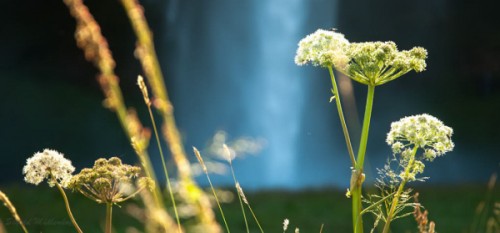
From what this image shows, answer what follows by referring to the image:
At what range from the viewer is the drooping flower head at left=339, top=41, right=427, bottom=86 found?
57.9 inches

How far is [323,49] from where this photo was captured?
4.97 feet

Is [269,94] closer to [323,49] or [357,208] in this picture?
[323,49]

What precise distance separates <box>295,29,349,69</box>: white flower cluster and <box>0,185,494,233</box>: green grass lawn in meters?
4.95

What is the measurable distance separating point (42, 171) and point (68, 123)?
13.7m

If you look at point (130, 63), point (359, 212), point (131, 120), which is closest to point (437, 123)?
point (359, 212)

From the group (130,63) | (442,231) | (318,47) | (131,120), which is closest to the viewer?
(131,120)

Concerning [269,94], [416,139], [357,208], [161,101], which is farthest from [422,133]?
[269,94]

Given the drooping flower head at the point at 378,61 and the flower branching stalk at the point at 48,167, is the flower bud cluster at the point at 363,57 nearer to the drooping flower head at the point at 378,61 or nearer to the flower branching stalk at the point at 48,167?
the drooping flower head at the point at 378,61

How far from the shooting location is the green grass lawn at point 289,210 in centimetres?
687

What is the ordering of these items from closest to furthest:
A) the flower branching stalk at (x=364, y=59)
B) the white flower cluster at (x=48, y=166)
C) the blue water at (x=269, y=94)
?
the white flower cluster at (x=48, y=166) < the flower branching stalk at (x=364, y=59) < the blue water at (x=269, y=94)

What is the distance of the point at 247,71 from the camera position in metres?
16.2

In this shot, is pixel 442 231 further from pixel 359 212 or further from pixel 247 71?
pixel 247 71

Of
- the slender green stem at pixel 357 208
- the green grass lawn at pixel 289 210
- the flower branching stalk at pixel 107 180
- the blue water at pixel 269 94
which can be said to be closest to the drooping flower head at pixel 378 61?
the slender green stem at pixel 357 208

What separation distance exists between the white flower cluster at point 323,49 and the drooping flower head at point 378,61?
0.03 meters
